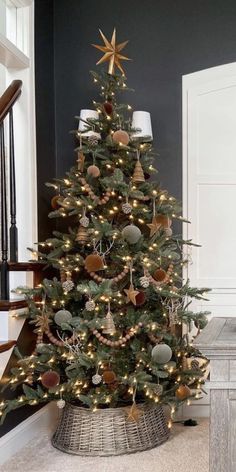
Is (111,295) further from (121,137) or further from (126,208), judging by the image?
(121,137)

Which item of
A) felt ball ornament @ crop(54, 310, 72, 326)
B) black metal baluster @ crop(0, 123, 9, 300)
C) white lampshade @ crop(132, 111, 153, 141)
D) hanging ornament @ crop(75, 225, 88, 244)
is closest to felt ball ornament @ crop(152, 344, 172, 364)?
felt ball ornament @ crop(54, 310, 72, 326)

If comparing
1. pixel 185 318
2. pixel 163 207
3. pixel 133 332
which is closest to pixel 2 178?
pixel 163 207

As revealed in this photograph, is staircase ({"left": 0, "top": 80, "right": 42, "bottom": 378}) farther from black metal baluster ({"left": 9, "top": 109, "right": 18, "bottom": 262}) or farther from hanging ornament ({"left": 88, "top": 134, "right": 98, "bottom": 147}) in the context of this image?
hanging ornament ({"left": 88, "top": 134, "right": 98, "bottom": 147})

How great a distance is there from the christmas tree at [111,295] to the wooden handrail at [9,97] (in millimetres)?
441

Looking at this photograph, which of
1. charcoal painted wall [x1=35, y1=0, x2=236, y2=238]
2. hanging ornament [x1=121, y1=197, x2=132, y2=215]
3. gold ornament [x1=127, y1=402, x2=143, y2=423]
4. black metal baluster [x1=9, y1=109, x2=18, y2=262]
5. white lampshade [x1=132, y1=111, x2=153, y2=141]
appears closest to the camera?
gold ornament [x1=127, y1=402, x2=143, y2=423]

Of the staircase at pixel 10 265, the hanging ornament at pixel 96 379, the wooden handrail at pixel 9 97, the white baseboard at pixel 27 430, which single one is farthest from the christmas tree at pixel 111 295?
the wooden handrail at pixel 9 97

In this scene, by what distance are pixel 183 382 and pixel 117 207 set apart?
1121 mm

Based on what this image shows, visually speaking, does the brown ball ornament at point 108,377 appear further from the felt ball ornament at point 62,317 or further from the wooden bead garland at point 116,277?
the wooden bead garland at point 116,277

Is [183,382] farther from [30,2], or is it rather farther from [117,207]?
[30,2]

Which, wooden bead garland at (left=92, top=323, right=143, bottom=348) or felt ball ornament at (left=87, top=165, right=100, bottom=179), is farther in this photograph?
felt ball ornament at (left=87, top=165, right=100, bottom=179)

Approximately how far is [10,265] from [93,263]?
0.51 meters

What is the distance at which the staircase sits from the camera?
8.72 ft

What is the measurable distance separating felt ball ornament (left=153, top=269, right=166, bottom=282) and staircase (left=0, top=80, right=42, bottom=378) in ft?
2.46

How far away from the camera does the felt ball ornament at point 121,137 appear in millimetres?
2846
